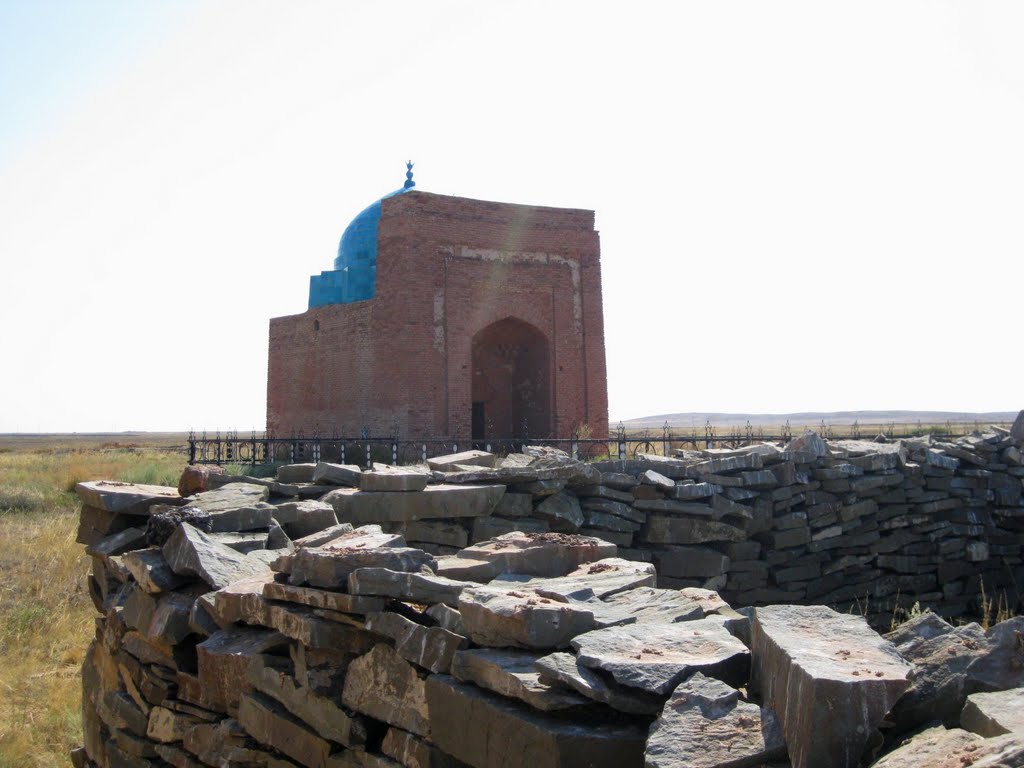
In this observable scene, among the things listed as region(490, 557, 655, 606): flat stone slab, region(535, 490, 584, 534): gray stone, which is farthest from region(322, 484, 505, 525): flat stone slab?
region(490, 557, 655, 606): flat stone slab

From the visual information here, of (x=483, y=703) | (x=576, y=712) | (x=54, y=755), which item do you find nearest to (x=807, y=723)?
(x=576, y=712)

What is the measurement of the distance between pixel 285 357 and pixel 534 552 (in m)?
18.3

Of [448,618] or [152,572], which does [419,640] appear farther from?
[152,572]

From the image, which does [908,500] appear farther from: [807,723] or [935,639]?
[807,723]

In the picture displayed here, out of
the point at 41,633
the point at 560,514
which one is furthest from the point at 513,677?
the point at 41,633

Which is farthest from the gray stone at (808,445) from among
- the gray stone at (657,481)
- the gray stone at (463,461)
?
the gray stone at (463,461)

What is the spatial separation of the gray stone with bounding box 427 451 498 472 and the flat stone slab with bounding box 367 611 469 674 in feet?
12.4

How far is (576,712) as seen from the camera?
2928 millimetres

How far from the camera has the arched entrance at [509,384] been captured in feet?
71.1

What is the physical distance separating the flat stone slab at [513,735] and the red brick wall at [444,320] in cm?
1513

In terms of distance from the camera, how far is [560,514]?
7.11m

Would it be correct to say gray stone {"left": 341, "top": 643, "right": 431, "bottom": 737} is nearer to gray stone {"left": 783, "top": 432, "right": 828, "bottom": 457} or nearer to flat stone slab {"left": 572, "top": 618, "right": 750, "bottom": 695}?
flat stone slab {"left": 572, "top": 618, "right": 750, "bottom": 695}

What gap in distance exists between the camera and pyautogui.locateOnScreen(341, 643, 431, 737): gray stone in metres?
3.52

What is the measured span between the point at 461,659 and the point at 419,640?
0.31 metres
